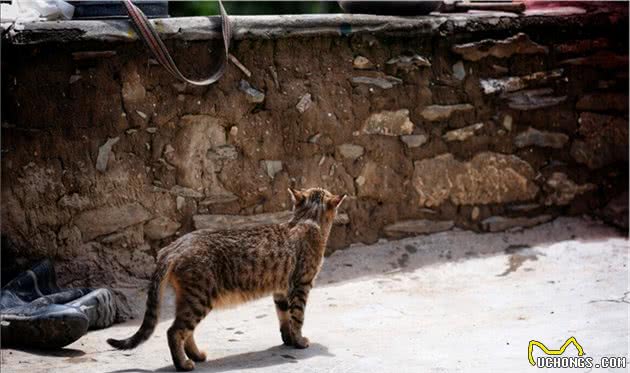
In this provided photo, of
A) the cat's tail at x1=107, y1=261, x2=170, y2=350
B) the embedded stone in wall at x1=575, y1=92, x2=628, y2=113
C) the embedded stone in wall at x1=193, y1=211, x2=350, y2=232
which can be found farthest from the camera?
the embedded stone in wall at x1=575, y1=92, x2=628, y2=113

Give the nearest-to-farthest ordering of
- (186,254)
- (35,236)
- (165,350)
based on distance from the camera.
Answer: (186,254)
(165,350)
(35,236)

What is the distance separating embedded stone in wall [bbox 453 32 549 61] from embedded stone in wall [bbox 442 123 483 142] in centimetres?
44

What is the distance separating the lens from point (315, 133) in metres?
6.04

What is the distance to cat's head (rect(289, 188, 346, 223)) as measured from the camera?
4941mm

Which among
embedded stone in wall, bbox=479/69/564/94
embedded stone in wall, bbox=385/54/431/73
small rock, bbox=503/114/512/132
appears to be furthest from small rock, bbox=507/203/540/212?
embedded stone in wall, bbox=385/54/431/73

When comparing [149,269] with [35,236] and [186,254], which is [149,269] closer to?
[35,236]

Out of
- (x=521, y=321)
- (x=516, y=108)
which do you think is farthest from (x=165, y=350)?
(x=516, y=108)

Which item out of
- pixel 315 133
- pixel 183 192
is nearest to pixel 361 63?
pixel 315 133

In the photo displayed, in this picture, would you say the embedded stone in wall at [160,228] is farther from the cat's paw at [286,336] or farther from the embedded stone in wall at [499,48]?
the embedded stone in wall at [499,48]

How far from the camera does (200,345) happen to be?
15.9ft

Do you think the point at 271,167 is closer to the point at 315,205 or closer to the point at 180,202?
the point at 180,202

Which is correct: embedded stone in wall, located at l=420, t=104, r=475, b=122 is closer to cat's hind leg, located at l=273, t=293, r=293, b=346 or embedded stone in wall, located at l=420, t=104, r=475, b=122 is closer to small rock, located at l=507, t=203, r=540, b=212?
small rock, located at l=507, t=203, r=540, b=212

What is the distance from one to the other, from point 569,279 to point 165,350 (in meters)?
2.46

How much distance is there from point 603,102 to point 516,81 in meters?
0.72
